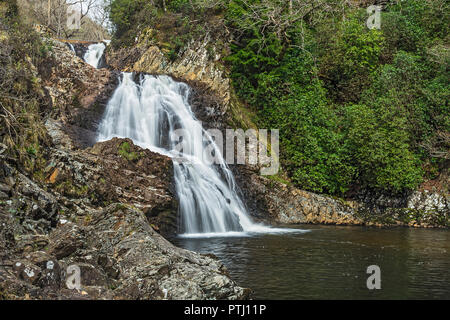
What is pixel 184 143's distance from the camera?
16.0 meters

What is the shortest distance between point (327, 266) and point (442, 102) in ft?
45.2

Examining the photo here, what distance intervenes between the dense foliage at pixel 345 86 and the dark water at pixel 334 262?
14.6 ft

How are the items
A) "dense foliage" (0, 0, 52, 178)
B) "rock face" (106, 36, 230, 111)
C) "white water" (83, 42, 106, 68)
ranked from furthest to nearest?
"white water" (83, 42, 106, 68) → "rock face" (106, 36, 230, 111) → "dense foliage" (0, 0, 52, 178)

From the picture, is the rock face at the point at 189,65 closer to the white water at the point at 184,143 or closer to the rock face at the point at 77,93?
the white water at the point at 184,143

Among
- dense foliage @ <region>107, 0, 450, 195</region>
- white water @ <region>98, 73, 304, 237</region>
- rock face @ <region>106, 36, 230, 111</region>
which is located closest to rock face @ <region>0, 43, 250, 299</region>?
white water @ <region>98, 73, 304, 237</region>

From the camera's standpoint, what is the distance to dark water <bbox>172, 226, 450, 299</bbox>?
23.5 ft

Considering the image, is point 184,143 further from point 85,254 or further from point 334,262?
point 85,254

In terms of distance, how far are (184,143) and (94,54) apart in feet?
36.2

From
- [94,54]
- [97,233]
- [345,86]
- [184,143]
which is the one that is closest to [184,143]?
[184,143]

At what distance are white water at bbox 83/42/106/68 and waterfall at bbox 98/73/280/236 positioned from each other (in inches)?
267

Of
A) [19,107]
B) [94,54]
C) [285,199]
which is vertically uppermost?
[94,54]

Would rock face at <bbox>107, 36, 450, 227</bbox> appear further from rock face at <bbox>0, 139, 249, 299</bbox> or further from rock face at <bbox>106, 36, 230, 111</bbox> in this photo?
rock face at <bbox>0, 139, 249, 299</bbox>

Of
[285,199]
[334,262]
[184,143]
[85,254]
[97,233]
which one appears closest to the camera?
[85,254]

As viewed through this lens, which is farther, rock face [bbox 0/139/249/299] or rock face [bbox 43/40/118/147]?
rock face [bbox 43/40/118/147]
